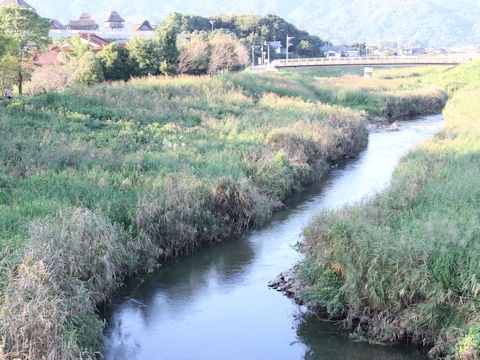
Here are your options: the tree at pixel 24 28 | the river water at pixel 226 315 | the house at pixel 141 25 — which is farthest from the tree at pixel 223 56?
the house at pixel 141 25

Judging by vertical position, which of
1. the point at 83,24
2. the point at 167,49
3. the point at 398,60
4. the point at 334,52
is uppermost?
the point at 83,24

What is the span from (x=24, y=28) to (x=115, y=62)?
6.15m

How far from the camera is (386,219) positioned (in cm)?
1312

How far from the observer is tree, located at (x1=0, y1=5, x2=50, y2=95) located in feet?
103

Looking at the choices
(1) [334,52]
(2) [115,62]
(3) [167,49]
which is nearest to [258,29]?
(1) [334,52]

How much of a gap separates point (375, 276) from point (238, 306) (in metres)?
3.51

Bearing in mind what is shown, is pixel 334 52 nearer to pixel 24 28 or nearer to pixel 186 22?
pixel 186 22

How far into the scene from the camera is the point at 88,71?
33531mm

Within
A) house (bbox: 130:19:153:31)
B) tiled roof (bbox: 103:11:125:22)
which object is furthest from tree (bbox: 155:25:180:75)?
tiled roof (bbox: 103:11:125:22)

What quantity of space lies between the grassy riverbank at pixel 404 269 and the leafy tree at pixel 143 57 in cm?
2700

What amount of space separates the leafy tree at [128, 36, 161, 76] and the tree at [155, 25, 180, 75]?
893mm

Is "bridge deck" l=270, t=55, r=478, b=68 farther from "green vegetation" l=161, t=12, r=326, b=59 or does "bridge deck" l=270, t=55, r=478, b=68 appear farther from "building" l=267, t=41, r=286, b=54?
"building" l=267, t=41, r=286, b=54

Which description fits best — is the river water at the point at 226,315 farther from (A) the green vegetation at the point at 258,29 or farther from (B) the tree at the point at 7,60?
(A) the green vegetation at the point at 258,29

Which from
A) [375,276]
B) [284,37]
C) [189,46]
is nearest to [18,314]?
[375,276]
